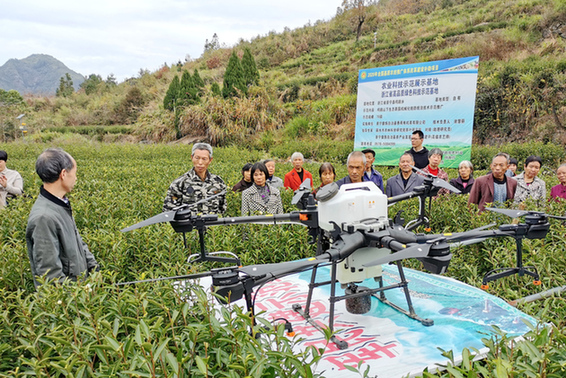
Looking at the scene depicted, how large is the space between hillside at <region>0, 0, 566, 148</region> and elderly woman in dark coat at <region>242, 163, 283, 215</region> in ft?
46.3

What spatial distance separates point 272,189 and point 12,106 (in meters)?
41.7

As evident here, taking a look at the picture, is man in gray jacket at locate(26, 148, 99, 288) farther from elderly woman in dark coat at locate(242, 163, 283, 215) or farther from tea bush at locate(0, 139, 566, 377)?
elderly woman in dark coat at locate(242, 163, 283, 215)

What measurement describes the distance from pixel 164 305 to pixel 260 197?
12.2 ft

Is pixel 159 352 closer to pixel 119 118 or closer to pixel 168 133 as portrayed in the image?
pixel 168 133

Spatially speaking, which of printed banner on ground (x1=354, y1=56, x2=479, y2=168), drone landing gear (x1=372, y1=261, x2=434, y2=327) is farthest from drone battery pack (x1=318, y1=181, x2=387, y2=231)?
printed banner on ground (x1=354, y1=56, x2=479, y2=168)

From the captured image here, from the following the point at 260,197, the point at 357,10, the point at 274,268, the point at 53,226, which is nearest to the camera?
the point at 274,268

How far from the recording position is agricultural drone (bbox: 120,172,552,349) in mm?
1944

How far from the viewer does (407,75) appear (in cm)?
1115

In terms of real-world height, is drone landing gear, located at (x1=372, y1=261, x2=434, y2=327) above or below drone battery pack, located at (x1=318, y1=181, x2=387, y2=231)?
below

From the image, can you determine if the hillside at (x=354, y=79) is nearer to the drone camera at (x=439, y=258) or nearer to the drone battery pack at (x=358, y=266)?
the drone battery pack at (x=358, y=266)

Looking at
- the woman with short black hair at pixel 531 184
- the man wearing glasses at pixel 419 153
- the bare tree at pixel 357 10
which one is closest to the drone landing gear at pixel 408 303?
the woman with short black hair at pixel 531 184

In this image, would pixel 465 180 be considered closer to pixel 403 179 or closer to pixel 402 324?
pixel 403 179

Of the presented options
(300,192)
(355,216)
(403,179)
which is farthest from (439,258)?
(403,179)

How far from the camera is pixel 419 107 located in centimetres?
1103
